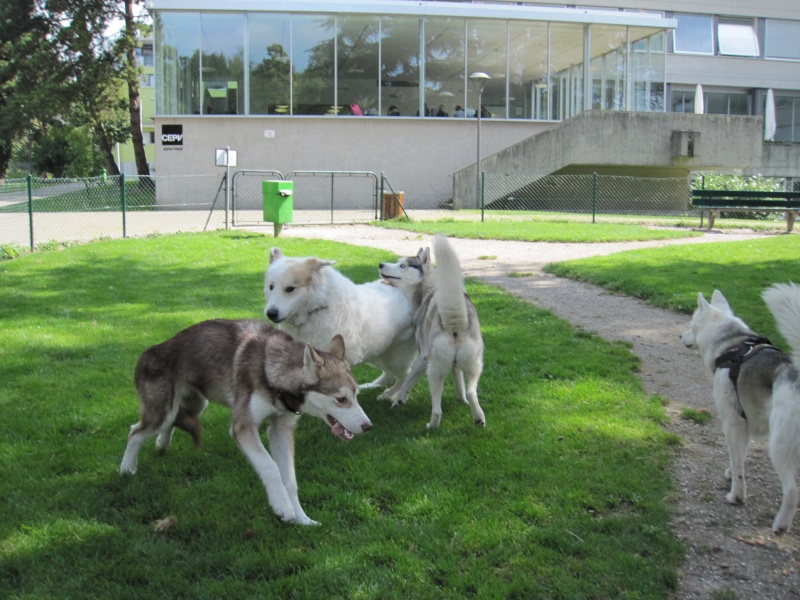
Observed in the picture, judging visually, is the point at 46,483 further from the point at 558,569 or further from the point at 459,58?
the point at 459,58

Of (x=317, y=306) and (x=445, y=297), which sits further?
(x=317, y=306)

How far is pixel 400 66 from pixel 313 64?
12.3 ft

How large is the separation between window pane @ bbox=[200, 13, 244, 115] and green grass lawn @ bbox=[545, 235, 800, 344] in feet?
65.6

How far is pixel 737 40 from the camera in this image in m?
47.5

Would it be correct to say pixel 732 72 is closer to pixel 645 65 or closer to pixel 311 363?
pixel 645 65

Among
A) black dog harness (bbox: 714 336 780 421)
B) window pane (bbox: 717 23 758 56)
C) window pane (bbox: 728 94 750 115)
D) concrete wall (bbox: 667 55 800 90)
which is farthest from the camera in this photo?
window pane (bbox: 728 94 750 115)

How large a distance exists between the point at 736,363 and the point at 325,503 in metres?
2.83

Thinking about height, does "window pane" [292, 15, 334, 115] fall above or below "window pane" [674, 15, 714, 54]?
below

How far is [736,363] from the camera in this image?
4820 millimetres

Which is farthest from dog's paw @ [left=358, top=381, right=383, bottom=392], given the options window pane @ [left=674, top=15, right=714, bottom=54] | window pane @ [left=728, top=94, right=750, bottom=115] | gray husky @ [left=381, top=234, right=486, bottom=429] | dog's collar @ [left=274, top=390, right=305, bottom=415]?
window pane @ [left=728, top=94, right=750, bottom=115]

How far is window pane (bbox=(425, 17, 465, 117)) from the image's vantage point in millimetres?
31375

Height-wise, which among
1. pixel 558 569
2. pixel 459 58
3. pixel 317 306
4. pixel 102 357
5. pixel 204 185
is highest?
pixel 459 58

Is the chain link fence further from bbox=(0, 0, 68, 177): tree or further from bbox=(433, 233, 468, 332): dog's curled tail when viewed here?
bbox=(433, 233, 468, 332): dog's curled tail

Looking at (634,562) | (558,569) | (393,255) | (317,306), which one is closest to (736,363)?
(634,562)
